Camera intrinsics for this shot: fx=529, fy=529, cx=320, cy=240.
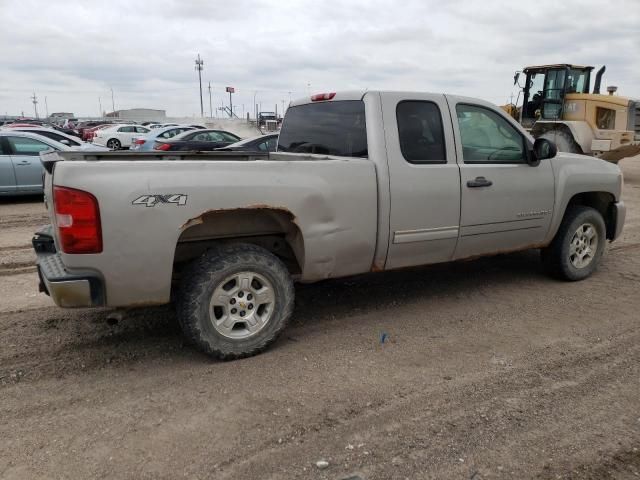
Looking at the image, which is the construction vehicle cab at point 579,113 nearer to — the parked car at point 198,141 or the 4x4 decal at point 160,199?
the parked car at point 198,141

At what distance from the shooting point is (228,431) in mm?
2961

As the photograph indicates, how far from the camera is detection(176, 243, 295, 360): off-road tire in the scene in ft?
11.7

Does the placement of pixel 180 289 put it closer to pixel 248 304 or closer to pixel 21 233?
pixel 248 304

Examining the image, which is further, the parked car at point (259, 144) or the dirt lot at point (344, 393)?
the parked car at point (259, 144)

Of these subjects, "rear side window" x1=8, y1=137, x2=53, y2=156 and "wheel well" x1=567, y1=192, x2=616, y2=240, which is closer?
Answer: "wheel well" x1=567, y1=192, x2=616, y2=240

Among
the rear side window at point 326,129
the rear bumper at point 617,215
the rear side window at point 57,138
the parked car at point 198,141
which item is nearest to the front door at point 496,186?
the rear side window at point 326,129

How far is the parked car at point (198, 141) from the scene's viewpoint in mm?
14539

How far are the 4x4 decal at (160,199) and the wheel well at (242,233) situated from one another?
20 centimetres

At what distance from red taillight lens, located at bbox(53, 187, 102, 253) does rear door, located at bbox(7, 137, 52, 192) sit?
28.5 feet

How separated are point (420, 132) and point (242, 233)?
1766 mm

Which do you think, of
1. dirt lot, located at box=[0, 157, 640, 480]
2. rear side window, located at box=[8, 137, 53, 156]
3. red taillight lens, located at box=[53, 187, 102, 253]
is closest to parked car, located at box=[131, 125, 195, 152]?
rear side window, located at box=[8, 137, 53, 156]

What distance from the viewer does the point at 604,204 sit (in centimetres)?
602

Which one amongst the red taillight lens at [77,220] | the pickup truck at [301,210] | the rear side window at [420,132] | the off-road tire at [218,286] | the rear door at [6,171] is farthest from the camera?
the rear door at [6,171]

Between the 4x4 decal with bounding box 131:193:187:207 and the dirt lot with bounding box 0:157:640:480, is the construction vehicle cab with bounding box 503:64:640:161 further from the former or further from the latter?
the 4x4 decal with bounding box 131:193:187:207
